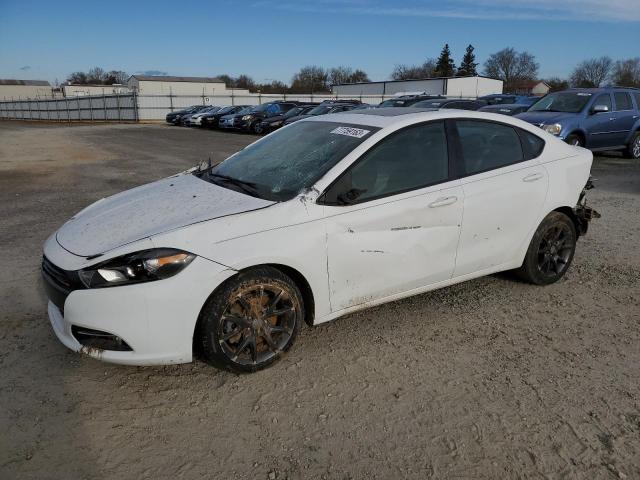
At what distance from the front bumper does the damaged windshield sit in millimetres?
817

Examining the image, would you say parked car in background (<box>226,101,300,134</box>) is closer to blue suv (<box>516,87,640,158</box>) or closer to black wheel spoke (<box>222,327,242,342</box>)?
blue suv (<box>516,87,640,158</box>)

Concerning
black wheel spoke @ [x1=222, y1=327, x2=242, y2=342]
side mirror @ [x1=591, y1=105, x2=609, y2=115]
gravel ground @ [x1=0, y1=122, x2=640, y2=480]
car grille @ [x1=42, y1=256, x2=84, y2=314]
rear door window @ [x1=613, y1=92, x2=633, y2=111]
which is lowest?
gravel ground @ [x1=0, y1=122, x2=640, y2=480]

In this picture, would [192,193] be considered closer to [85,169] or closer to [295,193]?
[295,193]

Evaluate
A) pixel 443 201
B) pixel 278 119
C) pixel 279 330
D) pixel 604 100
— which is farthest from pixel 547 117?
pixel 278 119

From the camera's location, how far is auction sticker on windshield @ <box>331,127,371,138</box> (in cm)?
375

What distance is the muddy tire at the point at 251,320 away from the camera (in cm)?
306

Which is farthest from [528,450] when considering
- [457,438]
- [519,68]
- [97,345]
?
[519,68]

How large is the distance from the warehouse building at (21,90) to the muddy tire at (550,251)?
103855 millimetres

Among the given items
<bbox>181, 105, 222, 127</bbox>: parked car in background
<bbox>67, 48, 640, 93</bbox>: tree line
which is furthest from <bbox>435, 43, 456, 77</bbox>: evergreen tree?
<bbox>181, 105, 222, 127</bbox>: parked car in background

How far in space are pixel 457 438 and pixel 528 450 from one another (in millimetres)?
345

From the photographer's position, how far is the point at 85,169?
1248cm

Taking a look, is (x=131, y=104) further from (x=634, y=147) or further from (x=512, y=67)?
(x=512, y=67)

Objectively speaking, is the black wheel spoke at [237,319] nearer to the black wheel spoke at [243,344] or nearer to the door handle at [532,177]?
the black wheel spoke at [243,344]

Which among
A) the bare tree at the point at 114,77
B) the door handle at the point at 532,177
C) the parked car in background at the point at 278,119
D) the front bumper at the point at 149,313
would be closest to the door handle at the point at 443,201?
the door handle at the point at 532,177
